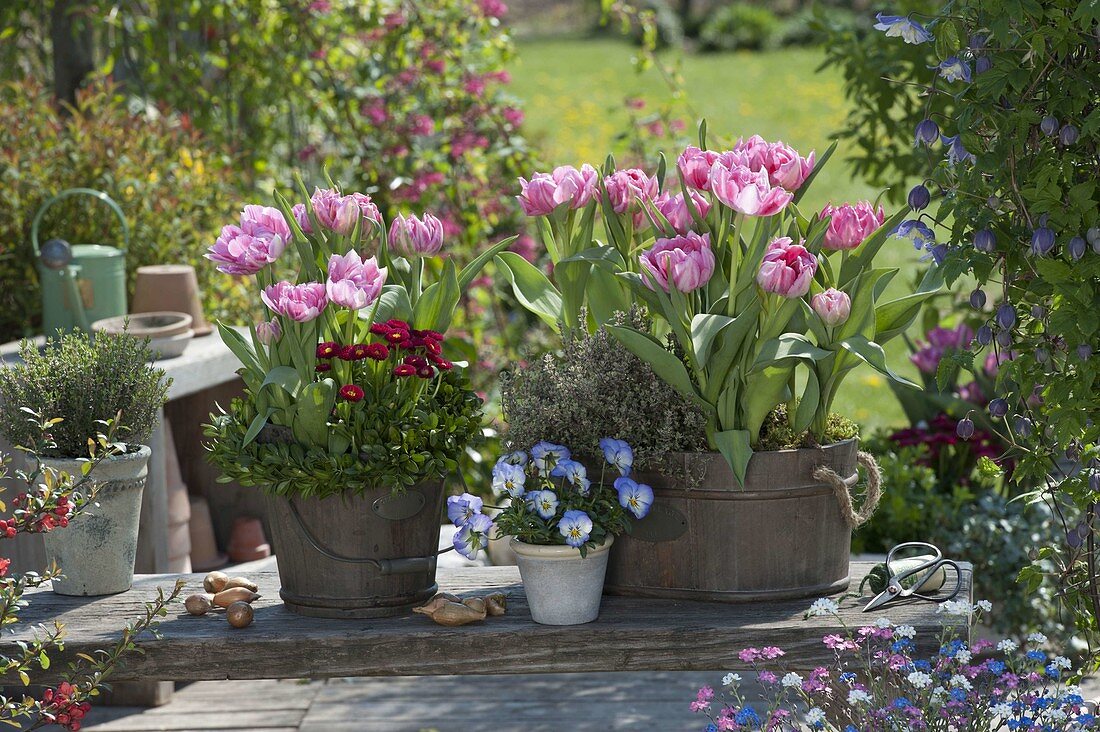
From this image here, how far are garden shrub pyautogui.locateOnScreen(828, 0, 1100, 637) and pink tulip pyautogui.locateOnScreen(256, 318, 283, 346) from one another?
886mm

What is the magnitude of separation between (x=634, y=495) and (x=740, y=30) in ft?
48.1

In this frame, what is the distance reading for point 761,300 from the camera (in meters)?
1.73

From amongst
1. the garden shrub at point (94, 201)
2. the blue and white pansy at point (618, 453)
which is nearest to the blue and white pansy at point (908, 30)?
the blue and white pansy at point (618, 453)

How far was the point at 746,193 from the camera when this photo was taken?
1643mm

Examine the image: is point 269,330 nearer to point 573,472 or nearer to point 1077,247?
point 573,472

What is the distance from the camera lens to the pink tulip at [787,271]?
1.65 metres

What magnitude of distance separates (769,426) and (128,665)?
3.13 ft

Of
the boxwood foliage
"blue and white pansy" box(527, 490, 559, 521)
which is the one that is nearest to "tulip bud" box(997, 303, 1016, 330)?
"blue and white pansy" box(527, 490, 559, 521)

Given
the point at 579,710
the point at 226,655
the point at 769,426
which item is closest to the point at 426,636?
the point at 226,655

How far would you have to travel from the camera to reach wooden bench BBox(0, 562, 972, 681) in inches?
67.8

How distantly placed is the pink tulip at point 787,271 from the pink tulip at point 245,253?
0.66 m

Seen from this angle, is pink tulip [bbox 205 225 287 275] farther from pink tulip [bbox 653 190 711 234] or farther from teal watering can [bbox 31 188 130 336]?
teal watering can [bbox 31 188 130 336]

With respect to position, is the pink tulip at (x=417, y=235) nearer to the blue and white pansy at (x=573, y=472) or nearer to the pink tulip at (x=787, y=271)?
the blue and white pansy at (x=573, y=472)

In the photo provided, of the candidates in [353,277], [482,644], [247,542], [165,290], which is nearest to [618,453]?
[482,644]
